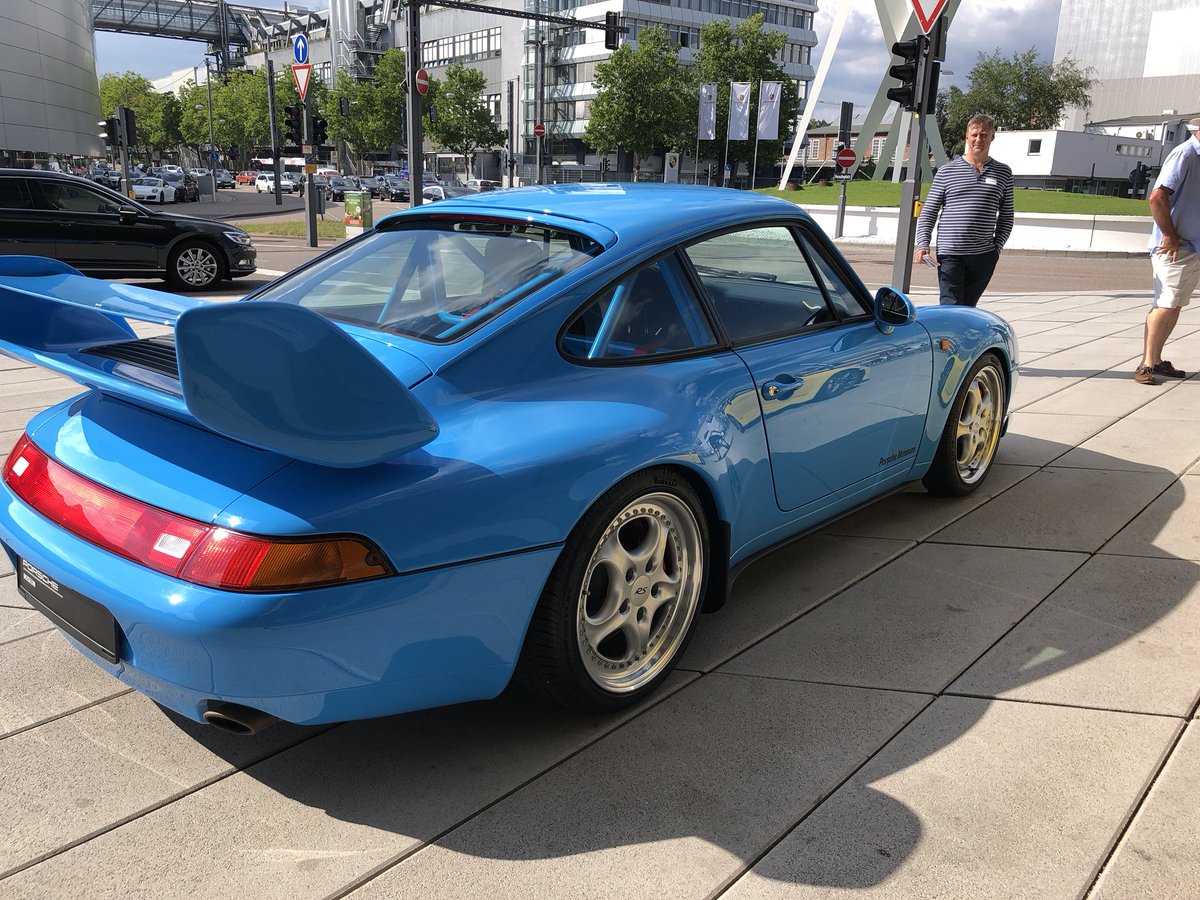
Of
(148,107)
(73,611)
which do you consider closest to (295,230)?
(73,611)

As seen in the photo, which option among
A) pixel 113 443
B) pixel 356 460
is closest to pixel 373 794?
pixel 356 460

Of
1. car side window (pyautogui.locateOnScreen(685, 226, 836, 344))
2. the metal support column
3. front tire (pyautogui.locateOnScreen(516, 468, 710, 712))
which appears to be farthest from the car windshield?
the metal support column

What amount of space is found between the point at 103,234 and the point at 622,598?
39.9 feet

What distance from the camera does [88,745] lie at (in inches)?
102

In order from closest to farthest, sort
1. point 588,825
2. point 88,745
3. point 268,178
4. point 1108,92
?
1. point 588,825
2. point 88,745
3. point 268,178
4. point 1108,92

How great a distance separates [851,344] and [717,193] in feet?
2.32

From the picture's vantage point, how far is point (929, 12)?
8.08m

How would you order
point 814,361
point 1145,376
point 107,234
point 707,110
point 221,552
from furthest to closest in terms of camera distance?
point 707,110
point 107,234
point 1145,376
point 814,361
point 221,552

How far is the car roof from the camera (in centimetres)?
291

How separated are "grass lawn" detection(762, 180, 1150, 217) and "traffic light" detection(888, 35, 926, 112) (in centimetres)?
2215

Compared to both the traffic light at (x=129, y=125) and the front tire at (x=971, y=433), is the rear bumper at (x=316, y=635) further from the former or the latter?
the traffic light at (x=129, y=125)

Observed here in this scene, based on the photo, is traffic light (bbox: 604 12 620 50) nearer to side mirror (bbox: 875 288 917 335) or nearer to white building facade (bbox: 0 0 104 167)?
side mirror (bbox: 875 288 917 335)

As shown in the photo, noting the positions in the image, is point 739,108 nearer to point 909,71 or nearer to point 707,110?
point 707,110

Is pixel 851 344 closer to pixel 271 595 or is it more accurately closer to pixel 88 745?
pixel 271 595
